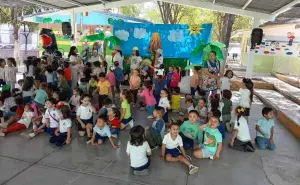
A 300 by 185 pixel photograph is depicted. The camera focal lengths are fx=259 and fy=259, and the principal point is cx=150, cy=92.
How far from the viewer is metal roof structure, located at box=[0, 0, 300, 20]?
772cm

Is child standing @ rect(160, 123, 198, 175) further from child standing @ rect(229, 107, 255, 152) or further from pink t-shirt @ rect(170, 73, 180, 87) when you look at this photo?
pink t-shirt @ rect(170, 73, 180, 87)

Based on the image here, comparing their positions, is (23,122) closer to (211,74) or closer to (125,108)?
(125,108)

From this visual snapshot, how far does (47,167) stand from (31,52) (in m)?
17.4

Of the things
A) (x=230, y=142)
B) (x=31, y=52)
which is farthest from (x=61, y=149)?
(x=31, y=52)

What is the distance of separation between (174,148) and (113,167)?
1066mm

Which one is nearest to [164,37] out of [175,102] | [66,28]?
[66,28]

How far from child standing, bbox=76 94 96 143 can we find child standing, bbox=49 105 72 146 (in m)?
0.37

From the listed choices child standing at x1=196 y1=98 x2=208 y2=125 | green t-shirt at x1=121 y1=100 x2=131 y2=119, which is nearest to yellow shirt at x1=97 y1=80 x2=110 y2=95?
green t-shirt at x1=121 y1=100 x2=131 y2=119

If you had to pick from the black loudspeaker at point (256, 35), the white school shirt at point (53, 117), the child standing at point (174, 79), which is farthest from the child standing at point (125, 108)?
the black loudspeaker at point (256, 35)

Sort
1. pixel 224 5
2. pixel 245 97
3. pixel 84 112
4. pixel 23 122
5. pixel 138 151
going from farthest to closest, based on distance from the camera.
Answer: pixel 224 5 → pixel 245 97 → pixel 23 122 → pixel 84 112 → pixel 138 151

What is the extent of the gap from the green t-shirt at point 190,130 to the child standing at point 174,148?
48cm

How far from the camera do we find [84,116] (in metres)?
5.42

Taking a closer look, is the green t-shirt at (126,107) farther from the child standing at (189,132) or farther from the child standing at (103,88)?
the child standing at (189,132)

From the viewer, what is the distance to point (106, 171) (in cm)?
412
